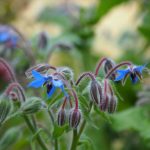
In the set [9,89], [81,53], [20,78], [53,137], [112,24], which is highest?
[112,24]

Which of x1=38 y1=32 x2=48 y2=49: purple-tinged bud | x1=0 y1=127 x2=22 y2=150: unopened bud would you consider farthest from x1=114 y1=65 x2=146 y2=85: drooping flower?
x1=38 y1=32 x2=48 y2=49: purple-tinged bud

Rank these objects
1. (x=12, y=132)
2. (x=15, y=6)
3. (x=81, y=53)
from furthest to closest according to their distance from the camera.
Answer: (x=15, y=6) < (x=81, y=53) < (x=12, y=132)

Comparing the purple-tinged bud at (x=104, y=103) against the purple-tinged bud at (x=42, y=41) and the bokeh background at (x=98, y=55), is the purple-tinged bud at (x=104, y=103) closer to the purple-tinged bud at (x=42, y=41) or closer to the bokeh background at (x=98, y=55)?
the bokeh background at (x=98, y=55)

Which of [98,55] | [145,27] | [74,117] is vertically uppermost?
[98,55]

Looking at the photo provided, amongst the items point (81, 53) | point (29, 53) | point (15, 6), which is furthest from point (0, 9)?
point (29, 53)

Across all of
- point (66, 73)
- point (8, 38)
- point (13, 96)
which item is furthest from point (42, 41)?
point (66, 73)

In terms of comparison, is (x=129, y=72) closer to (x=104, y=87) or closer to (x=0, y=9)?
(x=104, y=87)

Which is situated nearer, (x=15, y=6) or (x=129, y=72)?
(x=129, y=72)

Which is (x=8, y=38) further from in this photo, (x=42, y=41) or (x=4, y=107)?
(x=4, y=107)
